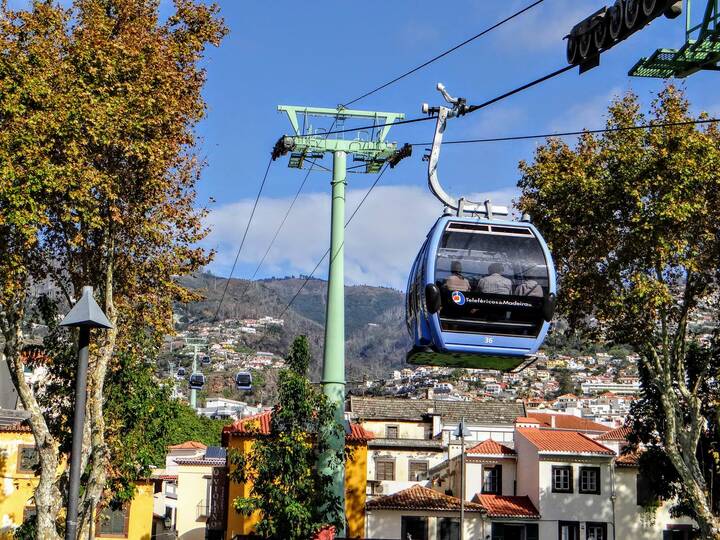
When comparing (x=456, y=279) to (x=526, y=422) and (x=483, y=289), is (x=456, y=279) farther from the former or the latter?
(x=526, y=422)

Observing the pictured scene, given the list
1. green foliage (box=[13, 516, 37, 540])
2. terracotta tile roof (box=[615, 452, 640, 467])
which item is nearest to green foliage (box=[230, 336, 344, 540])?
green foliage (box=[13, 516, 37, 540])

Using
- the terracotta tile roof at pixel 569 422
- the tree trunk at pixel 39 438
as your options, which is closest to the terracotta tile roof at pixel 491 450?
the terracotta tile roof at pixel 569 422

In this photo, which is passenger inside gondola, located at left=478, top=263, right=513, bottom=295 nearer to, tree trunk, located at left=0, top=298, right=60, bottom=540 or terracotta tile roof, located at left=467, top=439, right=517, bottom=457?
tree trunk, located at left=0, top=298, right=60, bottom=540

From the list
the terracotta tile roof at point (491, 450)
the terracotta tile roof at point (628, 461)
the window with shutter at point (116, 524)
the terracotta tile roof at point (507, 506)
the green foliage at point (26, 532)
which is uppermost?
the terracotta tile roof at point (491, 450)

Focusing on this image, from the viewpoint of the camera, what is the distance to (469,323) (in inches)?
668

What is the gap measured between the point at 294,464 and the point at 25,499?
23.5 m

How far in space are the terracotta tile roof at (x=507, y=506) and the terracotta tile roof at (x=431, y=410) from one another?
39.8 ft

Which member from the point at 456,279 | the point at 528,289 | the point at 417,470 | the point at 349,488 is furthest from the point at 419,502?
the point at 456,279

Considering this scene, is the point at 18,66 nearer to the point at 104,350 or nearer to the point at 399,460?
the point at 104,350

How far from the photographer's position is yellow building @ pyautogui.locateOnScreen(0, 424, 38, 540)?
44.6 m

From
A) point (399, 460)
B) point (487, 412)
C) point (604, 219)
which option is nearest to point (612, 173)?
point (604, 219)

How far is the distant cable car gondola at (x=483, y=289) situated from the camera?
54.8 feet

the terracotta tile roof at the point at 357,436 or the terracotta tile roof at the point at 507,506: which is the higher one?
the terracotta tile roof at the point at 357,436

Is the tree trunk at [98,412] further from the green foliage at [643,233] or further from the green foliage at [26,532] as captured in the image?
the green foliage at [643,233]
